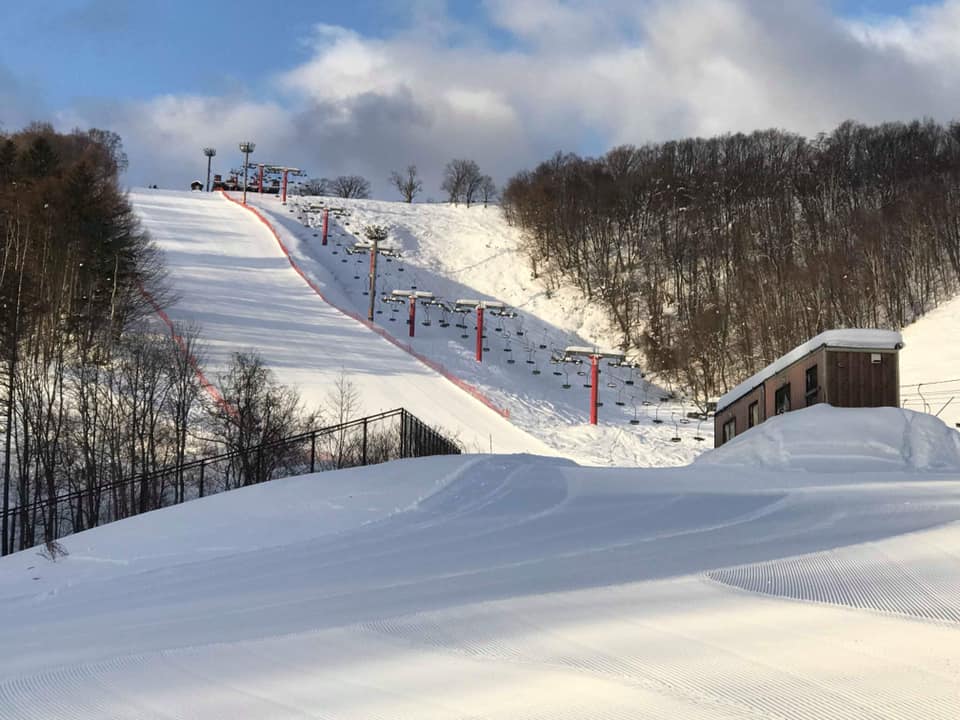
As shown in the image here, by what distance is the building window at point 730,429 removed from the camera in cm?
2816

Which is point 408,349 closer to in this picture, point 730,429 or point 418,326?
point 418,326

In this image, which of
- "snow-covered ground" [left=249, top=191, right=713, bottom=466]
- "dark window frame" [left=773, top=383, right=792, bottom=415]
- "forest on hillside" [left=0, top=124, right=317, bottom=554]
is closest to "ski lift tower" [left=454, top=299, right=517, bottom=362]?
"snow-covered ground" [left=249, top=191, right=713, bottom=466]

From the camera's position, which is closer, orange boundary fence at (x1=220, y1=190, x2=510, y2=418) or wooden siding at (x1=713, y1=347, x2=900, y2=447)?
wooden siding at (x1=713, y1=347, x2=900, y2=447)

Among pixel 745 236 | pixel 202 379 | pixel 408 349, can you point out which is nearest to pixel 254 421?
pixel 202 379

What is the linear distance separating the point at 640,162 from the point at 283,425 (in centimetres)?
6151

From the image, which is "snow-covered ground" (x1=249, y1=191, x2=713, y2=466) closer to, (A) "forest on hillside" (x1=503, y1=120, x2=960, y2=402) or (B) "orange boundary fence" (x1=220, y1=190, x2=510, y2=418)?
(B) "orange boundary fence" (x1=220, y1=190, x2=510, y2=418)

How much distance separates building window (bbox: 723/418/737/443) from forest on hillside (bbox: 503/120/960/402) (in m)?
24.4

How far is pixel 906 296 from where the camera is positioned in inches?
2235

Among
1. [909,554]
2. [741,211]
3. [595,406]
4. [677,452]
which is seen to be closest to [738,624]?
[909,554]

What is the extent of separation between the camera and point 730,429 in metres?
28.6

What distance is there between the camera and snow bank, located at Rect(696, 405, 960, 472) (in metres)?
17.8

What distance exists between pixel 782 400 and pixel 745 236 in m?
47.5

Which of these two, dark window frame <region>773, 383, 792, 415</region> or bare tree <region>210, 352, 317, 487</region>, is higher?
dark window frame <region>773, 383, 792, 415</region>

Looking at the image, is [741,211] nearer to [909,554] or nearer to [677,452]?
→ [677,452]
